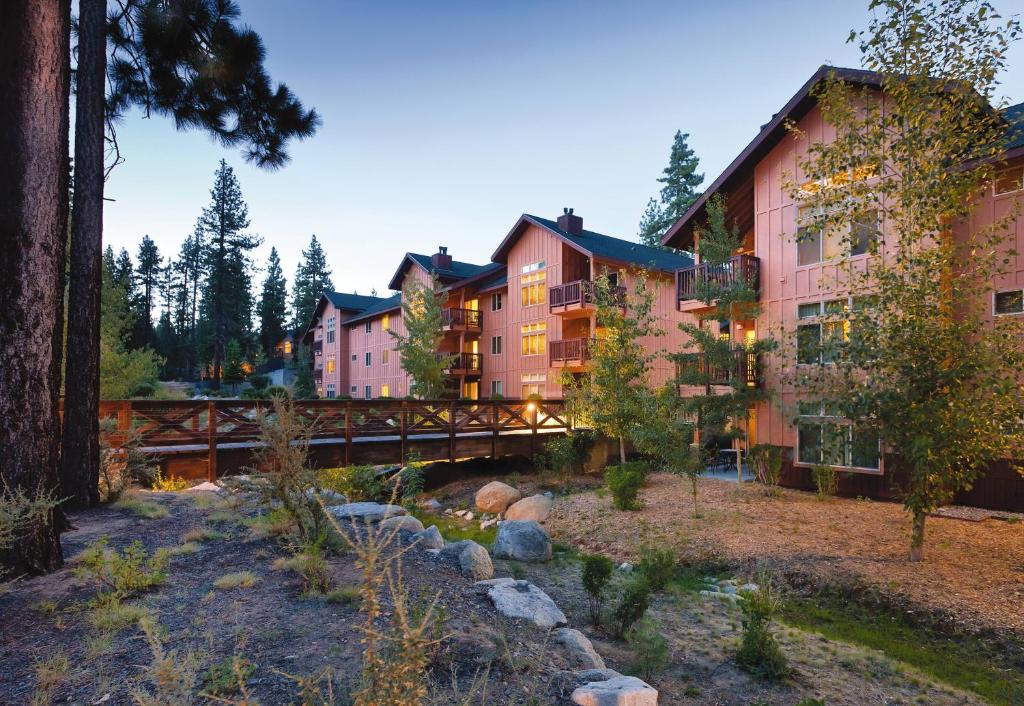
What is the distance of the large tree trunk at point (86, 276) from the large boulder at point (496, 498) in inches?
354

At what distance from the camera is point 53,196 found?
5.28 m

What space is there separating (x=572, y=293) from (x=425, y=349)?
729 cm

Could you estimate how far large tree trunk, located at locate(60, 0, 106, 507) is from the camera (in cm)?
786

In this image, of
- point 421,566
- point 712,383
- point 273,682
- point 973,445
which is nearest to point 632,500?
point 712,383

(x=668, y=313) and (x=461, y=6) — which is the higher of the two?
(x=461, y=6)

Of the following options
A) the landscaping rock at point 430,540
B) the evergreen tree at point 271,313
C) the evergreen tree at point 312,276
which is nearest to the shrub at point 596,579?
the landscaping rock at point 430,540

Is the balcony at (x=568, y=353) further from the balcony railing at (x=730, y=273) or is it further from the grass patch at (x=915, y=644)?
the grass patch at (x=915, y=644)

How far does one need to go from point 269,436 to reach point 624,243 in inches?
942

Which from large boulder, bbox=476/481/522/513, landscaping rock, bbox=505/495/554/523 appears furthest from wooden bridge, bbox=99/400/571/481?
landscaping rock, bbox=505/495/554/523

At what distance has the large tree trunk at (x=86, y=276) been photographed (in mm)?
7863

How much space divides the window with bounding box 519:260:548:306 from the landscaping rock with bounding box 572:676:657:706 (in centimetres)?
2155

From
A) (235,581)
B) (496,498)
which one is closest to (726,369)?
(496,498)

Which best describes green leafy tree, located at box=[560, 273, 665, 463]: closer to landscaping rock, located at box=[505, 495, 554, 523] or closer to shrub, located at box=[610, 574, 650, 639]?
landscaping rock, located at box=[505, 495, 554, 523]

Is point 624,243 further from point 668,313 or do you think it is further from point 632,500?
Answer: point 632,500
